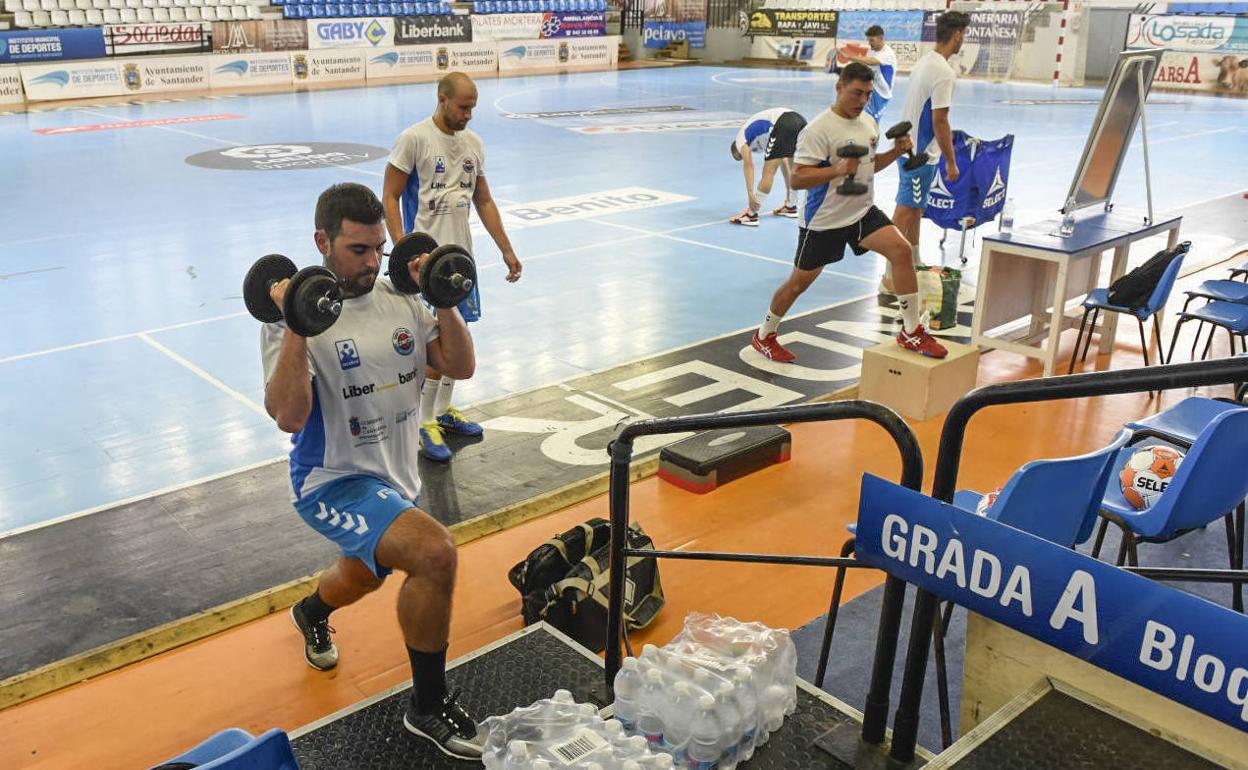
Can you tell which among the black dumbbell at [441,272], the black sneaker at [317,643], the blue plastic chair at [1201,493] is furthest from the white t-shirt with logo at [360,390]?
the blue plastic chair at [1201,493]

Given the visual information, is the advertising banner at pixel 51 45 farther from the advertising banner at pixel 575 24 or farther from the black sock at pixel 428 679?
the black sock at pixel 428 679

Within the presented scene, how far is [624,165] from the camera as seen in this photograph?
50.5 feet

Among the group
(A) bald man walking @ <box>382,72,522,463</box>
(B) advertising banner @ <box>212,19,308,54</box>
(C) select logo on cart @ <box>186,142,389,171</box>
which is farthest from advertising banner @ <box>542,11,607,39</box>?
(A) bald man walking @ <box>382,72,522,463</box>

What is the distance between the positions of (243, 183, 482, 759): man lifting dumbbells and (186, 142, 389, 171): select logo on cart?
11788 mm

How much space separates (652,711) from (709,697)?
225 millimetres

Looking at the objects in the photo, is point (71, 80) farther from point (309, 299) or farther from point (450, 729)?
point (450, 729)

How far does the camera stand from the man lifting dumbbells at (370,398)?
11.5 feet

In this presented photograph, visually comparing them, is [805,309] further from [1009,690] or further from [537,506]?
[1009,690]

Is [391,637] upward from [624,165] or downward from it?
downward

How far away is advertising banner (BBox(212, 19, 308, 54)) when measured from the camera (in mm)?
24906

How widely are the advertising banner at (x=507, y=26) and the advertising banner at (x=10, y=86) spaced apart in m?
11.4

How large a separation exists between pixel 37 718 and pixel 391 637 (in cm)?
133

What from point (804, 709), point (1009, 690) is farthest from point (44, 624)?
point (1009, 690)

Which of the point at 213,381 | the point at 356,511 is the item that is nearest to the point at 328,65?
the point at 213,381
